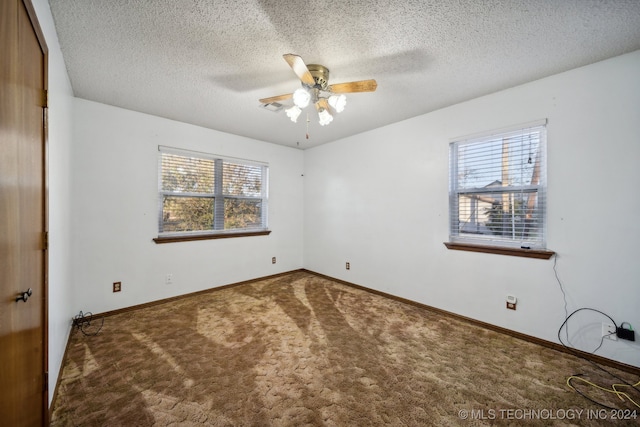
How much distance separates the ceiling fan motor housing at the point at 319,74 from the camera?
80.8 inches

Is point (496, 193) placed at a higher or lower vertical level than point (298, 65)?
lower

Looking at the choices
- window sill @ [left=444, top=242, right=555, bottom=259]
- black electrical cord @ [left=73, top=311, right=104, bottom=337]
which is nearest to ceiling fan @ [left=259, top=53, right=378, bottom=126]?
window sill @ [left=444, top=242, right=555, bottom=259]

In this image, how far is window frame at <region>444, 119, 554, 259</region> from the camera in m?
2.35

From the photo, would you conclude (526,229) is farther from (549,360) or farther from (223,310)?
(223,310)

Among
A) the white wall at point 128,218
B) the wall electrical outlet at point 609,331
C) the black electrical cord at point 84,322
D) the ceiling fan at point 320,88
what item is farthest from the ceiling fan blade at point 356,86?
the black electrical cord at point 84,322

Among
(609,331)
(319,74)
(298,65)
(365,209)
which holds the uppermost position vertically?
(319,74)

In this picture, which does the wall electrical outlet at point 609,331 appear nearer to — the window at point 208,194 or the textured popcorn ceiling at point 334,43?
the textured popcorn ceiling at point 334,43

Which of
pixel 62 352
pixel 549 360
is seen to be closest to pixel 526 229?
pixel 549 360

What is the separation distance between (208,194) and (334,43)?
9.09ft

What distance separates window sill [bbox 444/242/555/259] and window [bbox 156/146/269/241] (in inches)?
119

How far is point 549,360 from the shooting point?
210cm

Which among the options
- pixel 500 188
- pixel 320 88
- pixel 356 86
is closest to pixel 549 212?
pixel 500 188

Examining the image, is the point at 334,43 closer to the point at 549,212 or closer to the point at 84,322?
the point at 549,212

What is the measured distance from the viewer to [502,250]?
255 cm
